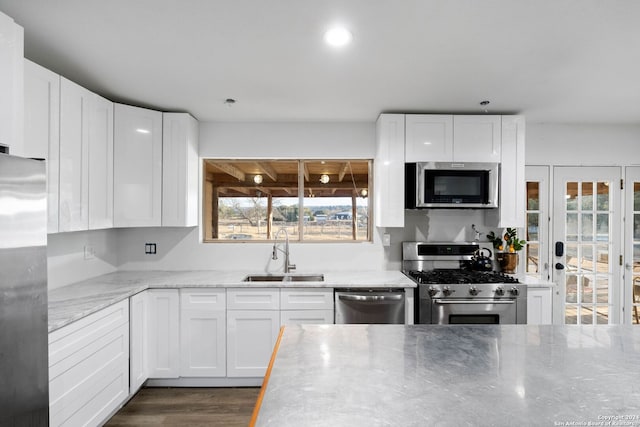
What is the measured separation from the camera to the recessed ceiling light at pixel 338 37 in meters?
1.84

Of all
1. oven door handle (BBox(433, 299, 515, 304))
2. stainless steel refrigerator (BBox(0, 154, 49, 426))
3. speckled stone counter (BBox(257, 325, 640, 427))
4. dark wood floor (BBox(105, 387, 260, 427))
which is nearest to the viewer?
speckled stone counter (BBox(257, 325, 640, 427))

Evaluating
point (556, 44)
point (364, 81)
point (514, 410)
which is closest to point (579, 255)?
point (556, 44)

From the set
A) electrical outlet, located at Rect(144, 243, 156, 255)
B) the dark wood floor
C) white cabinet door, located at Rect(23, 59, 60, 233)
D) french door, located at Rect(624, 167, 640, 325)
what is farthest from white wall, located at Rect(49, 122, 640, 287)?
white cabinet door, located at Rect(23, 59, 60, 233)

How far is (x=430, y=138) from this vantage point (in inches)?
129

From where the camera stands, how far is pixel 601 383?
1.02 meters

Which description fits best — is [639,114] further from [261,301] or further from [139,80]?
[139,80]

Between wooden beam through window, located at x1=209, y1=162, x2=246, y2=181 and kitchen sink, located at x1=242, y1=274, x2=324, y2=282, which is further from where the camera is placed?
wooden beam through window, located at x1=209, y1=162, x2=246, y2=181

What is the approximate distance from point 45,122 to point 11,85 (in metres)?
0.51

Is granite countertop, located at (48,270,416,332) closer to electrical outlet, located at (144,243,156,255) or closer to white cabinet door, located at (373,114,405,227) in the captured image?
electrical outlet, located at (144,243,156,255)

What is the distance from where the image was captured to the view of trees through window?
372 cm

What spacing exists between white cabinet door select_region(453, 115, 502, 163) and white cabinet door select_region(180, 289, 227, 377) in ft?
7.97

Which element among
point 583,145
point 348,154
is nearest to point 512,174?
point 583,145

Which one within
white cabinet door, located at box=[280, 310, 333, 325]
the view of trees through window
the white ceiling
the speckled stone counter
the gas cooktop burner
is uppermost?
the white ceiling

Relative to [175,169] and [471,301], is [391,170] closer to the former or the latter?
[471,301]
